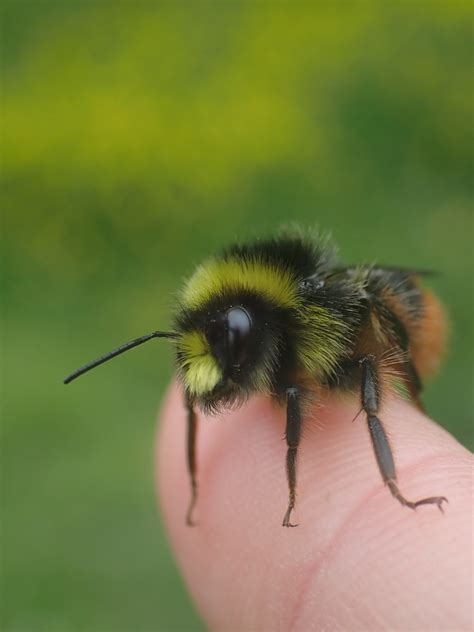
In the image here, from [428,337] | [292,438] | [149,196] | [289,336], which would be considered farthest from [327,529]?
[149,196]

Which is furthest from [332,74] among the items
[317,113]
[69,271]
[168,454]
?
[168,454]

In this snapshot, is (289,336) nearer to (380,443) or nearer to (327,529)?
(380,443)

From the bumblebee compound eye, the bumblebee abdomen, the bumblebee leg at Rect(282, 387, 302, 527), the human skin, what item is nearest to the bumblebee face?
the bumblebee compound eye

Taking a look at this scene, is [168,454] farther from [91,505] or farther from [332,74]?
[332,74]

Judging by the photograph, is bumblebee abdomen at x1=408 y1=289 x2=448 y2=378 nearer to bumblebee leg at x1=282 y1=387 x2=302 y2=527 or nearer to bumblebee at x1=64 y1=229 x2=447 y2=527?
bumblebee at x1=64 y1=229 x2=447 y2=527

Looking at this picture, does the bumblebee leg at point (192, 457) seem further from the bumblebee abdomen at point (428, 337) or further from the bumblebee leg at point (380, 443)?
the bumblebee abdomen at point (428, 337)

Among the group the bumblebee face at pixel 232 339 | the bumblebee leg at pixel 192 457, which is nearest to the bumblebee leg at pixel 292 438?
the bumblebee face at pixel 232 339
